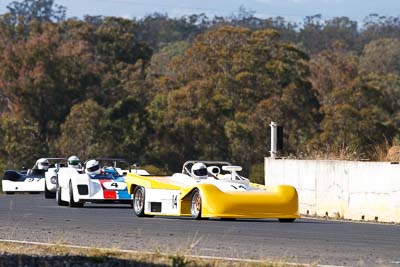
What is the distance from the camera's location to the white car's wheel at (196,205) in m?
22.3

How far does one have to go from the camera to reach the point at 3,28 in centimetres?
7594

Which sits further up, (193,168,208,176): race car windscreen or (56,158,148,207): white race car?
(193,168,208,176): race car windscreen

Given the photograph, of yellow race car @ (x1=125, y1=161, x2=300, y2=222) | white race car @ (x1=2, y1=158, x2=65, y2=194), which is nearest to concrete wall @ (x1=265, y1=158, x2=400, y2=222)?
yellow race car @ (x1=125, y1=161, x2=300, y2=222)

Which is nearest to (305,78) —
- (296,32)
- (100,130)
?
(100,130)

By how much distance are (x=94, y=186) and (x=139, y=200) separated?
12.4 feet

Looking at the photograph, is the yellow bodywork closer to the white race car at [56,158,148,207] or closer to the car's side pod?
the white race car at [56,158,148,207]

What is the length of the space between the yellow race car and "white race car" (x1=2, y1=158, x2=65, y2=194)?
1612 centimetres

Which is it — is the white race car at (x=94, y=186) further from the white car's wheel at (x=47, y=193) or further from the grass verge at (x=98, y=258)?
the grass verge at (x=98, y=258)

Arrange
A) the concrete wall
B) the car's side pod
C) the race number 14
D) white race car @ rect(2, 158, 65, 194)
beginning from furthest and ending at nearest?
the car's side pod < white race car @ rect(2, 158, 65, 194) < the concrete wall < the race number 14

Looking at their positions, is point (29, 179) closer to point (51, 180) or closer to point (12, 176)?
point (12, 176)

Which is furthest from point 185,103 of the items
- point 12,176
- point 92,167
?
point 92,167

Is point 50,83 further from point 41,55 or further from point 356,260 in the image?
point 356,260

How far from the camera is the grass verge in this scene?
12.6 meters

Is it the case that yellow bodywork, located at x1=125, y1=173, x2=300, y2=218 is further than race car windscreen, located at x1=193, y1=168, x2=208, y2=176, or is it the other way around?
race car windscreen, located at x1=193, y1=168, x2=208, y2=176
